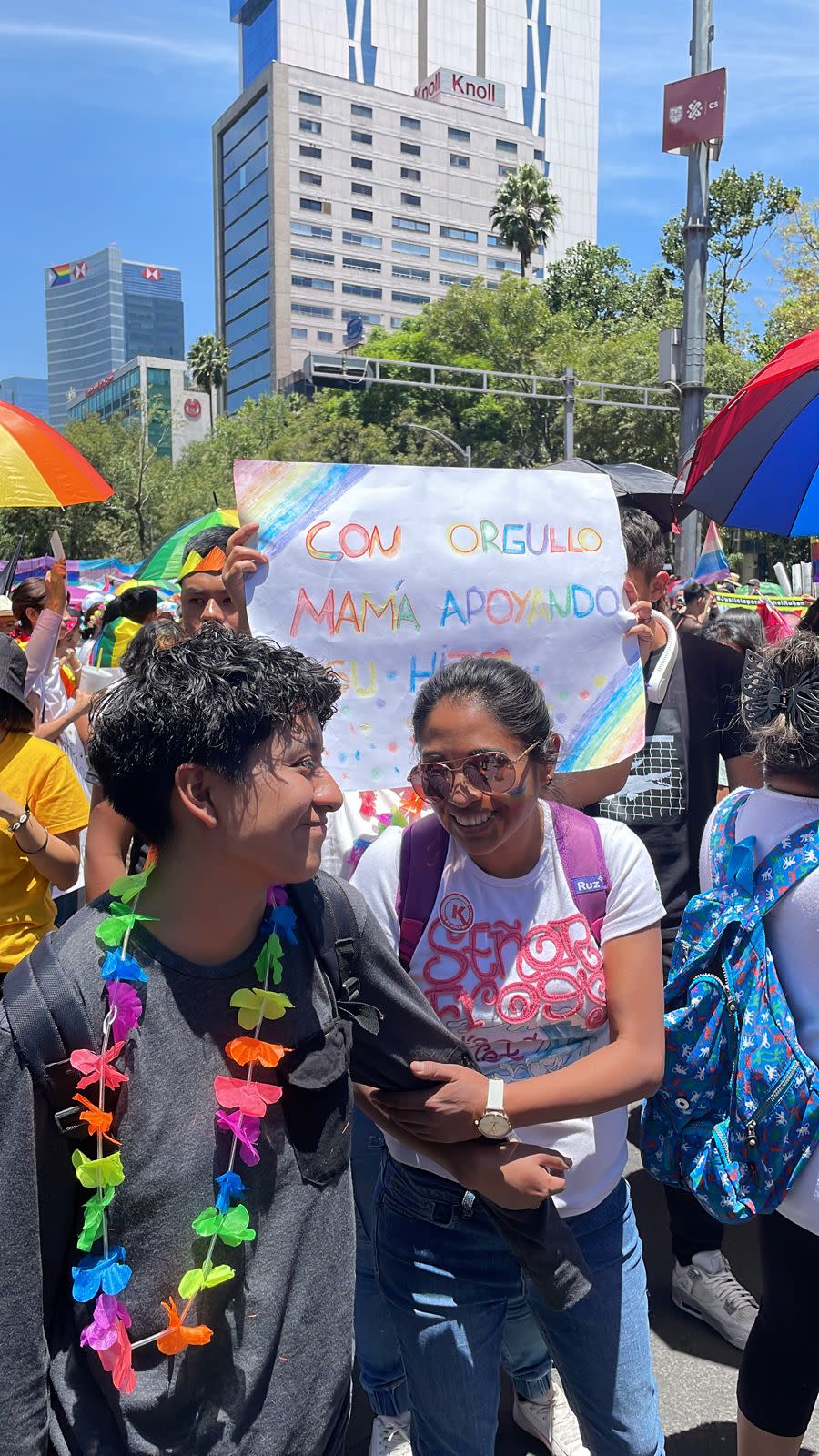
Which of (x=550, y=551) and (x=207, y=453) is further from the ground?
(x=207, y=453)

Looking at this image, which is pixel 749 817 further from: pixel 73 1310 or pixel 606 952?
pixel 73 1310

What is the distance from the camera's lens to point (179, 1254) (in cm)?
141

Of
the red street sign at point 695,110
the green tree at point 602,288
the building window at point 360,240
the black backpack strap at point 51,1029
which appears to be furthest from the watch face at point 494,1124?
the building window at point 360,240

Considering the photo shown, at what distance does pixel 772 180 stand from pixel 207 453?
72.6ft

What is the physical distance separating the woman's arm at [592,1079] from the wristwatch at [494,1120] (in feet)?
0.03

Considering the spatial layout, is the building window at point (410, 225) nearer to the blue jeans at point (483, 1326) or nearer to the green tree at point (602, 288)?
the green tree at point (602, 288)

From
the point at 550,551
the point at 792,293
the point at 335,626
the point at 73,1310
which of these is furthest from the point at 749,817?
the point at 792,293

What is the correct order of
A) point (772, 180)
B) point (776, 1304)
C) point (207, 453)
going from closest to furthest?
1. point (776, 1304)
2. point (772, 180)
3. point (207, 453)

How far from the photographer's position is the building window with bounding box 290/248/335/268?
88.1m

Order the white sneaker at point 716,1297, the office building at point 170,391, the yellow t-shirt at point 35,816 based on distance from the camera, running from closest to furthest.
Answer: the white sneaker at point 716,1297
the yellow t-shirt at point 35,816
the office building at point 170,391

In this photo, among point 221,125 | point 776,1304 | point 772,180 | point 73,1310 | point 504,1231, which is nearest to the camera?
point 73,1310

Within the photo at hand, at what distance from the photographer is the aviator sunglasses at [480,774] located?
1.90 metres

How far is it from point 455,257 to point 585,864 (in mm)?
102960

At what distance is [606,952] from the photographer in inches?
76.2
